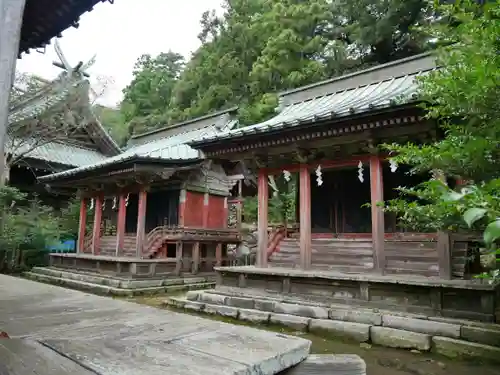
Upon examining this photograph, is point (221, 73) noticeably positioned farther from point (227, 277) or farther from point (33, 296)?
point (33, 296)

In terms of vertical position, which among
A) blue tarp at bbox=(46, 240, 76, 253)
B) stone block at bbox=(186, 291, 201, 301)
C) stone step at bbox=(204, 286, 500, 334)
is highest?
blue tarp at bbox=(46, 240, 76, 253)

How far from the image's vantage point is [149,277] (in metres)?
12.7

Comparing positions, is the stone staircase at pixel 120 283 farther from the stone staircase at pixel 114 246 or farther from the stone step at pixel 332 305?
the stone step at pixel 332 305

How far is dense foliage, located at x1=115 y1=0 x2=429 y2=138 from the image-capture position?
21.2 metres

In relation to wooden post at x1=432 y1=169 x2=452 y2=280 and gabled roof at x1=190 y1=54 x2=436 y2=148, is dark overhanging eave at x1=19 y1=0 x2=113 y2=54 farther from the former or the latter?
wooden post at x1=432 y1=169 x2=452 y2=280

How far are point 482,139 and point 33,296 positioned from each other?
452 centimetres

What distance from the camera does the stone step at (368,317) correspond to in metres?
5.79

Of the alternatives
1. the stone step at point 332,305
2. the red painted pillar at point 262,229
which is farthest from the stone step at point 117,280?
the red painted pillar at point 262,229

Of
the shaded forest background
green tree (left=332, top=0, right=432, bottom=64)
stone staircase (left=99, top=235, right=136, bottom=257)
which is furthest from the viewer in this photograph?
the shaded forest background

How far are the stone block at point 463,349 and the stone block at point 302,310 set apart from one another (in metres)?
2.12

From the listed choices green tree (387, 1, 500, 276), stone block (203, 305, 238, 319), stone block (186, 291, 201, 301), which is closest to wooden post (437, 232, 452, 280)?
green tree (387, 1, 500, 276)

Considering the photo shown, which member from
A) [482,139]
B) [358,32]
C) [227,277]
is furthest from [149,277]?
[358,32]

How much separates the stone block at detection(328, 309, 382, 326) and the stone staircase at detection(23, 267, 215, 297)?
6.63 m

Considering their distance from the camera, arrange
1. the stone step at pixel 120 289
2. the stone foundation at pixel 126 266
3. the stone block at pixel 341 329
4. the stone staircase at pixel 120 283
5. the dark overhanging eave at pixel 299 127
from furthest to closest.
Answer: the stone foundation at pixel 126 266 < the stone staircase at pixel 120 283 < the stone step at pixel 120 289 < the dark overhanging eave at pixel 299 127 < the stone block at pixel 341 329
